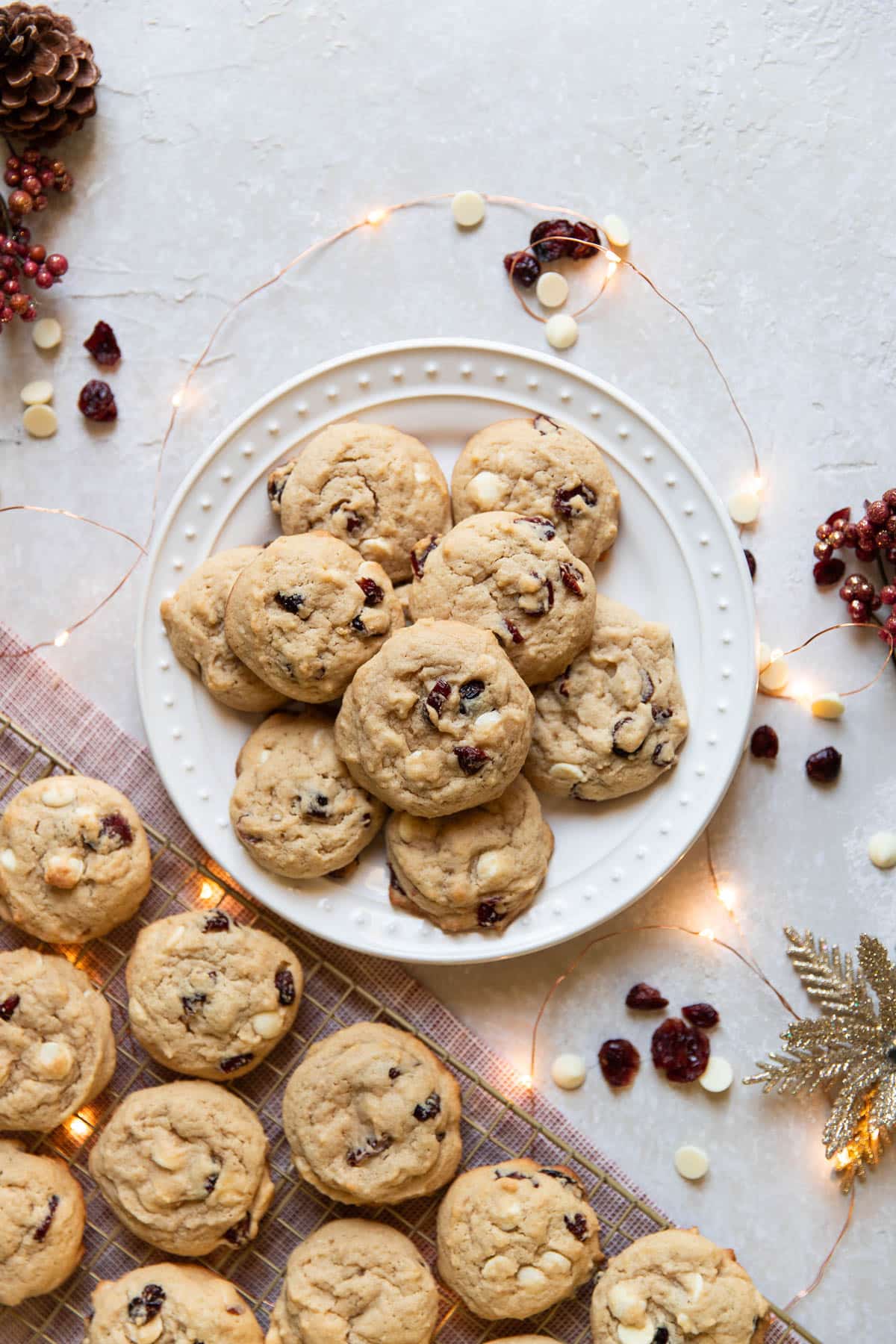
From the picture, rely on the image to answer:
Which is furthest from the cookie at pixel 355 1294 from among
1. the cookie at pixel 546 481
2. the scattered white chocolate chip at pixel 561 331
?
the scattered white chocolate chip at pixel 561 331

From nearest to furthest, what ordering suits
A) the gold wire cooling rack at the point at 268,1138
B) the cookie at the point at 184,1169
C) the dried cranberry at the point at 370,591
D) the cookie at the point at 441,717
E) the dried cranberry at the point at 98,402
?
the cookie at the point at 441,717 → the dried cranberry at the point at 370,591 → the cookie at the point at 184,1169 → the gold wire cooling rack at the point at 268,1138 → the dried cranberry at the point at 98,402

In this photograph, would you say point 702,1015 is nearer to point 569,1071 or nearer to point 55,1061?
point 569,1071

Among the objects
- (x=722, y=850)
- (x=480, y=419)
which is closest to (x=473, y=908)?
(x=722, y=850)

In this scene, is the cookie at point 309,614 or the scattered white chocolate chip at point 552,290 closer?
the cookie at point 309,614

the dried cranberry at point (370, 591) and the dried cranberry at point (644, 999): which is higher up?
the dried cranberry at point (370, 591)

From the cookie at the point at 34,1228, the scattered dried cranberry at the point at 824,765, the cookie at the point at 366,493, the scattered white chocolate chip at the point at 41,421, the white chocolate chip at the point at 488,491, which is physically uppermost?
the white chocolate chip at the point at 488,491

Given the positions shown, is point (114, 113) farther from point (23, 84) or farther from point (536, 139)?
point (536, 139)

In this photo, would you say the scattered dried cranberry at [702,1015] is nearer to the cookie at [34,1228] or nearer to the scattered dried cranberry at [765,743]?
the scattered dried cranberry at [765,743]
